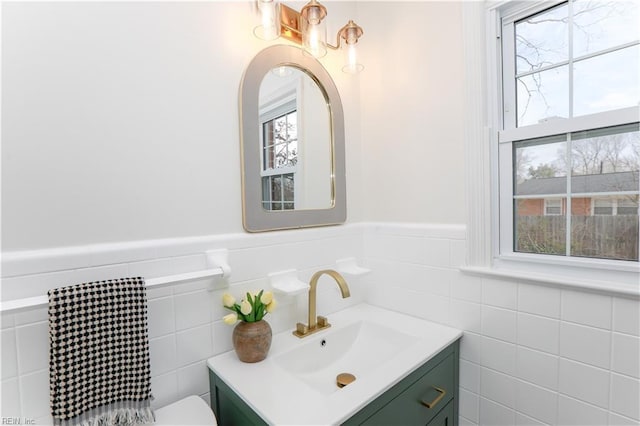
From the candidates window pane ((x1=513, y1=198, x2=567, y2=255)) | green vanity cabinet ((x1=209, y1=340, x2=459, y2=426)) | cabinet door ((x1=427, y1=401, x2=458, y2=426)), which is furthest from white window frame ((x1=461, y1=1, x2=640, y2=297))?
cabinet door ((x1=427, y1=401, x2=458, y2=426))

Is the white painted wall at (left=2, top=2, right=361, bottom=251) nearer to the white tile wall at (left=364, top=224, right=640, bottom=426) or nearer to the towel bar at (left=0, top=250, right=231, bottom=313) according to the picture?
the towel bar at (left=0, top=250, right=231, bottom=313)

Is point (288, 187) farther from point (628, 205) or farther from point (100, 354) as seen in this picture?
point (628, 205)

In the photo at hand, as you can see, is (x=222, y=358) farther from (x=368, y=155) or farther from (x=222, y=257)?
(x=368, y=155)

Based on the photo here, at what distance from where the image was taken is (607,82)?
98 centimetres

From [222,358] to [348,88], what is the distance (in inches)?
51.8

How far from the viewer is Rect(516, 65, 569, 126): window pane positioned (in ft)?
3.50

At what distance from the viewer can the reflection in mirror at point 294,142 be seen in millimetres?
1208

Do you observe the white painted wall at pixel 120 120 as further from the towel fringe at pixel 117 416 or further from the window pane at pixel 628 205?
the window pane at pixel 628 205

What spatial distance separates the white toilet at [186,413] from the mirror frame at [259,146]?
583 millimetres

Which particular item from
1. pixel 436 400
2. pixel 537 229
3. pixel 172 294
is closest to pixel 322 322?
pixel 436 400

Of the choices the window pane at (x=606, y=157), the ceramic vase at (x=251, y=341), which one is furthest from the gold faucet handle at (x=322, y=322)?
the window pane at (x=606, y=157)

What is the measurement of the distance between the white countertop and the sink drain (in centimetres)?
11

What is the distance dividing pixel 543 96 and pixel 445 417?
127cm

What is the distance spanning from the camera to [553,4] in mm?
1065
